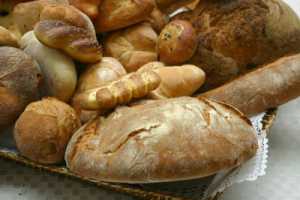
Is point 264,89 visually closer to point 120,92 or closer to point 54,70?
point 120,92

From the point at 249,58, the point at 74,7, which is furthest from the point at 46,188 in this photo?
the point at 249,58

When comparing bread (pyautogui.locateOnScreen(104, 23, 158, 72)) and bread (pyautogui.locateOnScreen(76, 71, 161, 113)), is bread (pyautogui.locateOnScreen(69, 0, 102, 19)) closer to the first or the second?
bread (pyautogui.locateOnScreen(104, 23, 158, 72))

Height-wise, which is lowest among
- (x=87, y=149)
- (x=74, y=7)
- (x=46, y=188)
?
(x=46, y=188)

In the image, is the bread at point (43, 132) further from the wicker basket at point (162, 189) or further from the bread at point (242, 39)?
the bread at point (242, 39)

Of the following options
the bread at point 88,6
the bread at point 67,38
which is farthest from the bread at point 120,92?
the bread at point 88,6

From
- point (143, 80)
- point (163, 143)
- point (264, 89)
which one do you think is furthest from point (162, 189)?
point (264, 89)

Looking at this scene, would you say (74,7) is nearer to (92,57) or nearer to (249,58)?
(92,57)
